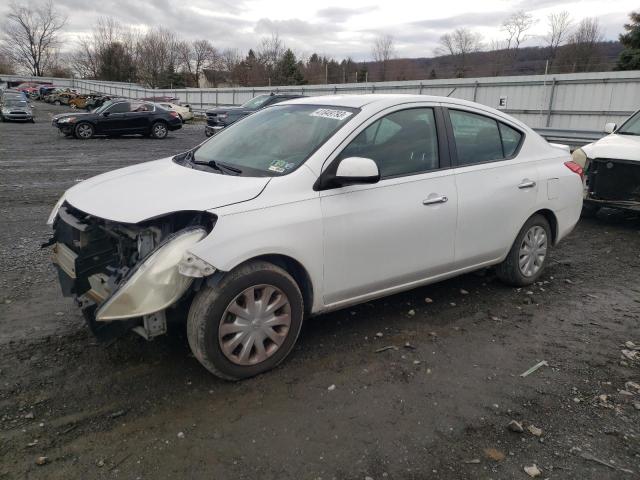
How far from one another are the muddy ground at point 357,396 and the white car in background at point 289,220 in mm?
376

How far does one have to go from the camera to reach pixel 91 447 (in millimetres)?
2629

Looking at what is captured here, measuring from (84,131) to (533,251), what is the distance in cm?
1987

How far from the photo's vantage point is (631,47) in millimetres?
33469

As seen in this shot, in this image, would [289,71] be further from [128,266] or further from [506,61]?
[128,266]

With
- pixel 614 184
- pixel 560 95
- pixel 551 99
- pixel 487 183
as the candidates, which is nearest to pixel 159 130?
pixel 551 99

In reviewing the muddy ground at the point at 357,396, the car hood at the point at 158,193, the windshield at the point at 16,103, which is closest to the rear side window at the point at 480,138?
the muddy ground at the point at 357,396

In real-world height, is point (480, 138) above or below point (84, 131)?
above

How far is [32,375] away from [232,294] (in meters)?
1.47

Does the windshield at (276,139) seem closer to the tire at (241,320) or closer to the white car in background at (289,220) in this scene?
the white car in background at (289,220)

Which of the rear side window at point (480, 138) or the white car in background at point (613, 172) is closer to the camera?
the rear side window at point (480, 138)

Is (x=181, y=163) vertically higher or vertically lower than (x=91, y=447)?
higher

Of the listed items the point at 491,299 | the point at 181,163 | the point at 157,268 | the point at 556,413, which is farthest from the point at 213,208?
the point at 491,299

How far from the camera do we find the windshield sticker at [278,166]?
344 centimetres

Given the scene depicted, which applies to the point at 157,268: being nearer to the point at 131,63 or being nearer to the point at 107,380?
the point at 107,380
